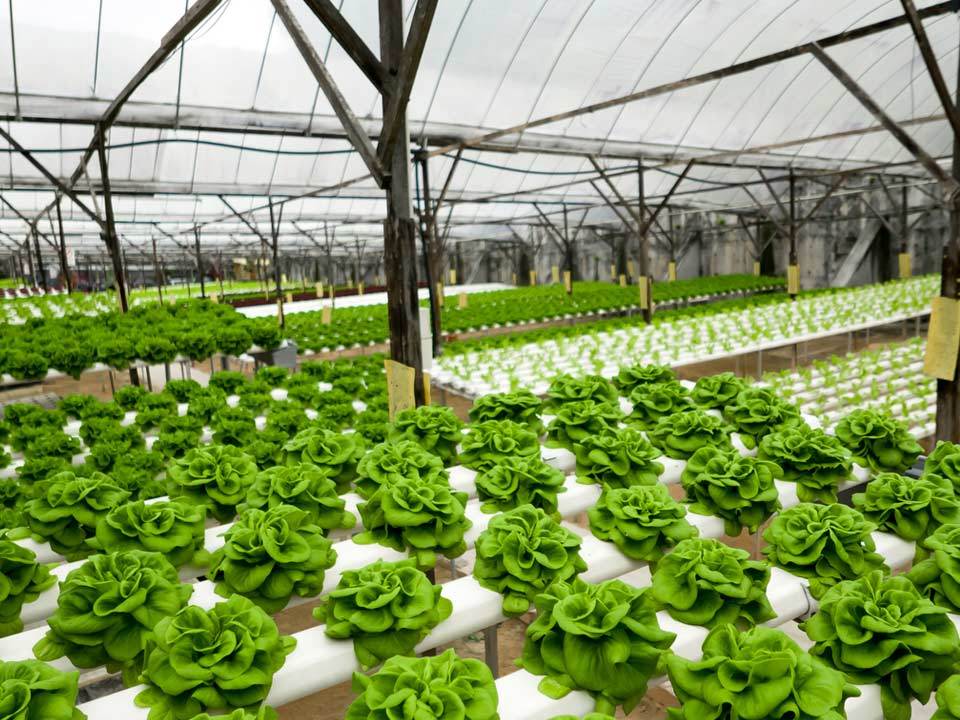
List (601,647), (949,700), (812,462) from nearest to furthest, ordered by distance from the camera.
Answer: (949,700)
(601,647)
(812,462)

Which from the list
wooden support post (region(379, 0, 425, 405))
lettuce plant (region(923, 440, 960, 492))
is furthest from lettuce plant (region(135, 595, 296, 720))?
lettuce plant (region(923, 440, 960, 492))

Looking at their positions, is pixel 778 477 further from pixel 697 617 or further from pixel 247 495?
pixel 247 495

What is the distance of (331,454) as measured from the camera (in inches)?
130

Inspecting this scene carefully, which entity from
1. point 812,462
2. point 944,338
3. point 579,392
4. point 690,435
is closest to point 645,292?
point 944,338

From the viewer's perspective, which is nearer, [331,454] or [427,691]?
[427,691]

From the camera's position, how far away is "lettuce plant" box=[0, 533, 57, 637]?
7.31 feet

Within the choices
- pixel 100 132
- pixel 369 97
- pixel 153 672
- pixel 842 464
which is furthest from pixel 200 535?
pixel 369 97

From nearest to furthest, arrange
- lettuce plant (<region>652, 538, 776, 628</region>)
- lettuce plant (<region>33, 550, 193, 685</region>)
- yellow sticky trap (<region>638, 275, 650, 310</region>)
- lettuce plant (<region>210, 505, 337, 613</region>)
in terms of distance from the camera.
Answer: lettuce plant (<region>33, 550, 193, 685</region>)
lettuce plant (<region>652, 538, 776, 628</region>)
lettuce plant (<region>210, 505, 337, 613</region>)
yellow sticky trap (<region>638, 275, 650, 310</region>)

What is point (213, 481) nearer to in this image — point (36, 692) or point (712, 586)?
point (36, 692)

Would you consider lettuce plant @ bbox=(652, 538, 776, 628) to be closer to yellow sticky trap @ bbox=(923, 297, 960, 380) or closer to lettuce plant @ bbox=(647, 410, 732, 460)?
lettuce plant @ bbox=(647, 410, 732, 460)

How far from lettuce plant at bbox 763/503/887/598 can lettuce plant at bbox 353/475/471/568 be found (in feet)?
4.21

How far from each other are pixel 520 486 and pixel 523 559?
0.71m

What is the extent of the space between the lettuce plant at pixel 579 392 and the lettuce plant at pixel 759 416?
78 cm

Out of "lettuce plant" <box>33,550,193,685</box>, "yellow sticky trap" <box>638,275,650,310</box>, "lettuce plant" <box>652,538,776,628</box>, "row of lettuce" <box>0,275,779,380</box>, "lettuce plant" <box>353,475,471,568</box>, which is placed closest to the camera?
"lettuce plant" <box>33,550,193,685</box>
